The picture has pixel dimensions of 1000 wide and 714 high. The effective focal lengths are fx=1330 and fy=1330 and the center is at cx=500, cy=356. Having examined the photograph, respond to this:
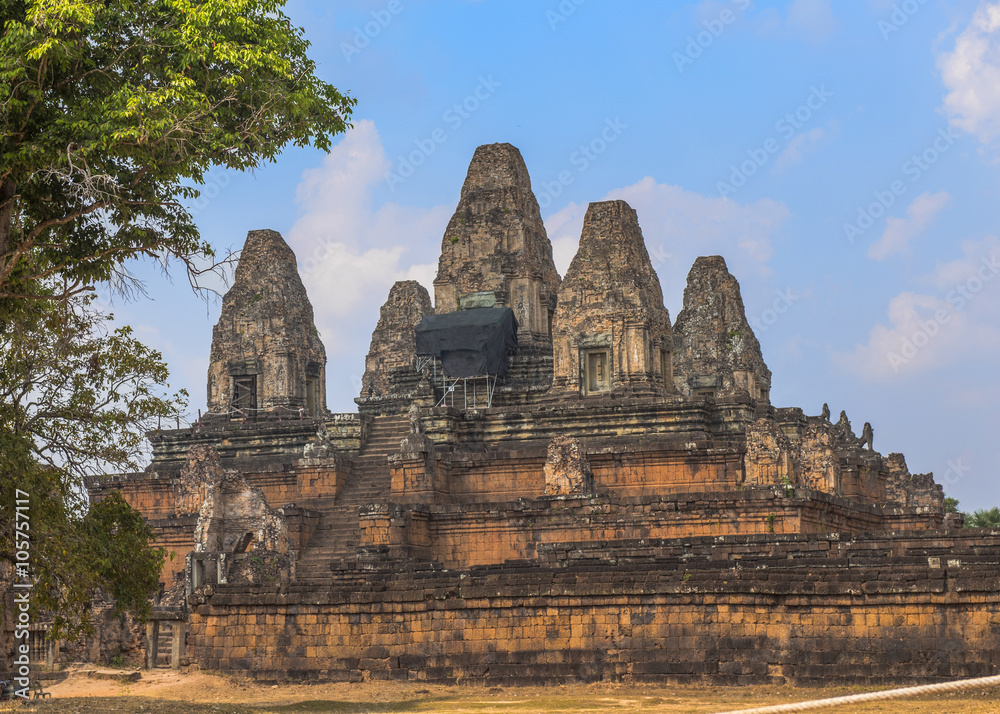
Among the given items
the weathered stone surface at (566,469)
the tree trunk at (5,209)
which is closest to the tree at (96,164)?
the tree trunk at (5,209)

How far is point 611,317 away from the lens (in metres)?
28.0

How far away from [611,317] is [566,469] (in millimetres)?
4799

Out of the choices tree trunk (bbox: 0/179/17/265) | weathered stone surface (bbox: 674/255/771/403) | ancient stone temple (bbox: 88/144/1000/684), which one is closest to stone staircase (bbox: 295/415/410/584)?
ancient stone temple (bbox: 88/144/1000/684)

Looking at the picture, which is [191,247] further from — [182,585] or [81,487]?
[182,585]

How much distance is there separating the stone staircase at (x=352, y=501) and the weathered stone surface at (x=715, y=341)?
33.5ft

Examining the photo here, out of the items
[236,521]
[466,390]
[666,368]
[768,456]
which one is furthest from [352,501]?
[768,456]

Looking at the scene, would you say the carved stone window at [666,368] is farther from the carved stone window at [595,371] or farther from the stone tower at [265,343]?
the stone tower at [265,343]

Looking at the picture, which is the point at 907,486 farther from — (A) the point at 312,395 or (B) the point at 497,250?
(A) the point at 312,395

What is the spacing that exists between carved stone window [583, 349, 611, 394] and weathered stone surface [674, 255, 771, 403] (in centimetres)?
870

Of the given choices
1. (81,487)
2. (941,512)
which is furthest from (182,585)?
(941,512)

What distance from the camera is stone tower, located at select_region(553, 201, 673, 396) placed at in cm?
2784

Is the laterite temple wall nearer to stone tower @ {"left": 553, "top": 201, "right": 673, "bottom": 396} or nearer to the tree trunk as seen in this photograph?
the tree trunk

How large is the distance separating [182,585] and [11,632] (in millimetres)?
6593

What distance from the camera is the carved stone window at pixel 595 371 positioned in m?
28.3
